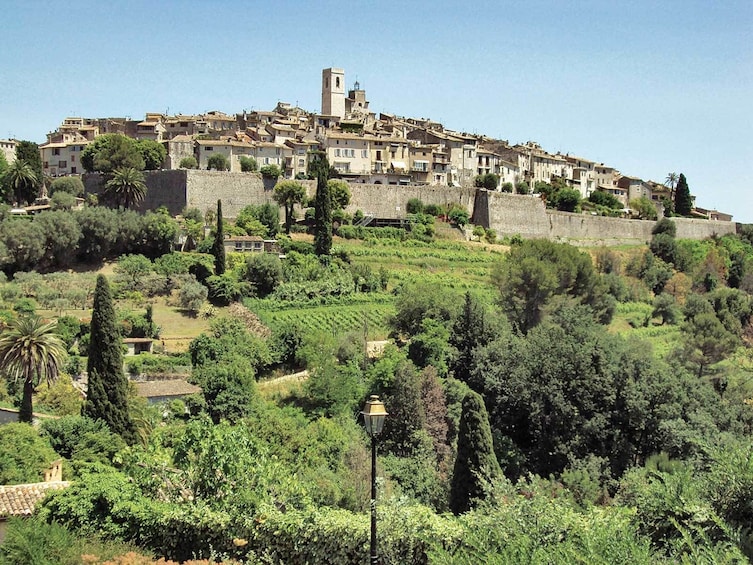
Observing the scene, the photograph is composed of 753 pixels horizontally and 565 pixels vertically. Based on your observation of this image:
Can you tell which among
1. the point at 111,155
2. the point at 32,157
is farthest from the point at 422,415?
the point at 32,157

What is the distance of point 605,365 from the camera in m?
26.4

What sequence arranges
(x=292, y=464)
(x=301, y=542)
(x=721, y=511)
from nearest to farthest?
(x=721, y=511) → (x=301, y=542) → (x=292, y=464)

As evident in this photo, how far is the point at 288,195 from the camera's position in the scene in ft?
179

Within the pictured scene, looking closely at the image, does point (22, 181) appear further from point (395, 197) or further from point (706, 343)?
point (706, 343)

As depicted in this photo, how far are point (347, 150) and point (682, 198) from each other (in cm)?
3926

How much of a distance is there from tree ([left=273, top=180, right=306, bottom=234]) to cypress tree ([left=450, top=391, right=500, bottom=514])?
34506 mm

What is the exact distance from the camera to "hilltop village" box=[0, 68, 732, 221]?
64.0 metres

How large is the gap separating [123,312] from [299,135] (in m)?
36.0

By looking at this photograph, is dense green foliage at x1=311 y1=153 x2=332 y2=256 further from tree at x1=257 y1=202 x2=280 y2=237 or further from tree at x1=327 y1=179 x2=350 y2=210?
tree at x1=327 y1=179 x2=350 y2=210

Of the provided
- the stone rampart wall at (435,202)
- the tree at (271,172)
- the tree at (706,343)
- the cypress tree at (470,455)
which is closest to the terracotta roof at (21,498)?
the cypress tree at (470,455)

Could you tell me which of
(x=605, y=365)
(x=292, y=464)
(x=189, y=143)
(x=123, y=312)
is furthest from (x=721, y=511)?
(x=189, y=143)

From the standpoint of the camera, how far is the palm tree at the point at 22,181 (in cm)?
5334

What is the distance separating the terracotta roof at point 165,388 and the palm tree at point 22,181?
28.8 meters

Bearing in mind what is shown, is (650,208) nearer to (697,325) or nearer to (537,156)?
(537,156)
